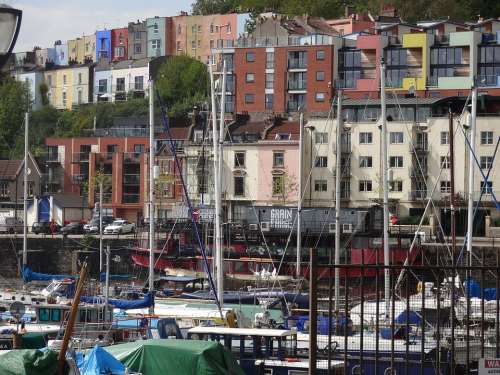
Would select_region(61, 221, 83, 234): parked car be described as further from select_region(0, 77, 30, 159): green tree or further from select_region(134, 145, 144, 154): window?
select_region(0, 77, 30, 159): green tree

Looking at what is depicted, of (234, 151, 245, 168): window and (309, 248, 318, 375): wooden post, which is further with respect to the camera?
(234, 151, 245, 168): window

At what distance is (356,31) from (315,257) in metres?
92.9

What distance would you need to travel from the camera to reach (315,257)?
1848 cm

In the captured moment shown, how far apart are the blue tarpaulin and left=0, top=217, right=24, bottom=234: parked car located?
56.0 meters

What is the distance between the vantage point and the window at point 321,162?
3127 inches

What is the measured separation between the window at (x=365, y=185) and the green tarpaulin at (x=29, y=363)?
184ft

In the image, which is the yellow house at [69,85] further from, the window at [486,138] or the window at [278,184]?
the window at [486,138]

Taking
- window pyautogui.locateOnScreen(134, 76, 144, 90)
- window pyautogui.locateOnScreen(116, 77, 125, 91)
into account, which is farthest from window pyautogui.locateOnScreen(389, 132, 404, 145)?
window pyautogui.locateOnScreen(116, 77, 125, 91)

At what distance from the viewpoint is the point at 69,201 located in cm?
9331

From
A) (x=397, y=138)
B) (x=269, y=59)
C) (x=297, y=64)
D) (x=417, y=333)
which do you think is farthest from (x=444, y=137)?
(x=417, y=333)

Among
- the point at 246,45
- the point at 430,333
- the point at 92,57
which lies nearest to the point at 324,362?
the point at 430,333

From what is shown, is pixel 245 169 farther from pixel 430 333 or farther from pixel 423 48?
pixel 430 333

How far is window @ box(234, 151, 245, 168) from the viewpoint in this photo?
8200 cm

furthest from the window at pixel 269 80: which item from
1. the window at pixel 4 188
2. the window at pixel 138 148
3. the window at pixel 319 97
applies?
the window at pixel 4 188
